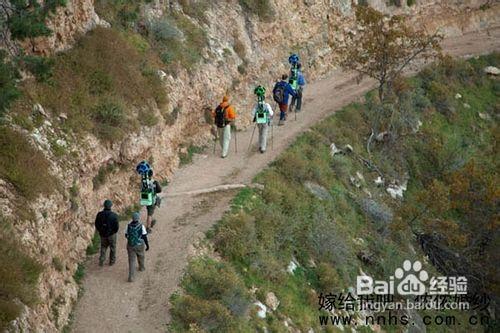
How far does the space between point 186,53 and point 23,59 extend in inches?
452

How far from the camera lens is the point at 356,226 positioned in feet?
87.1

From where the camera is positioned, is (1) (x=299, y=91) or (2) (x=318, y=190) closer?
(2) (x=318, y=190)

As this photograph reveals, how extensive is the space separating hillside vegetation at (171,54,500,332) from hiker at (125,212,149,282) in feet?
4.83

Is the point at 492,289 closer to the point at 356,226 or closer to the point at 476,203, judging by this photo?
the point at 476,203

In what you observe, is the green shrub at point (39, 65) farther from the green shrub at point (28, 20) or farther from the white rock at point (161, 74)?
the white rock at point (161, 74)

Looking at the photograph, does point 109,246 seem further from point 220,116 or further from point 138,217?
point 220,116

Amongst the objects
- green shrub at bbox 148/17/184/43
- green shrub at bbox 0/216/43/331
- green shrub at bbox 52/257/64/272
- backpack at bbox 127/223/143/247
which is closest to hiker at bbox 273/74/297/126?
green shrub at bbox 148/17/184/43

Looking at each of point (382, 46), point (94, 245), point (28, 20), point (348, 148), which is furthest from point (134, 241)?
point (382, 46)

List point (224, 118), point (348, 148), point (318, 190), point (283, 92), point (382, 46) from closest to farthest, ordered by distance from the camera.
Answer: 1. point (224, 118)
2. point (318, 190)
3. point (283, 92)
4. point (348, 148)
5. point (382, 46)

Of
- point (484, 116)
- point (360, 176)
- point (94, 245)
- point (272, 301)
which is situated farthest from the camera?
point (484, 116)

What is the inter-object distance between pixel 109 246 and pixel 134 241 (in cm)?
129

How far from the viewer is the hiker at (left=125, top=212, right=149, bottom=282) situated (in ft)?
55.3

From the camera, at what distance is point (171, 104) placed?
2458cm

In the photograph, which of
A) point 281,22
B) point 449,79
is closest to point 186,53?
point 281,22
